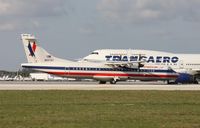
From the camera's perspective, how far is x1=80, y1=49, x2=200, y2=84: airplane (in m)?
85.4

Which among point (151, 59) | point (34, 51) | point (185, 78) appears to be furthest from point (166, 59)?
point (34, 51)

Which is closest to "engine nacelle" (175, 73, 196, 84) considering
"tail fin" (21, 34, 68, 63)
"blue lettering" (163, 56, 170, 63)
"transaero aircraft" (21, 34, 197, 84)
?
"transaero aircraft" (21, 34, 197, 84)

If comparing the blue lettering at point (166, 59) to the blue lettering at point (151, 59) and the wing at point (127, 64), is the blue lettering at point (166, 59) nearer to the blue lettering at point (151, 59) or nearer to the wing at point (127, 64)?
the blue lettering at point (151, 59)

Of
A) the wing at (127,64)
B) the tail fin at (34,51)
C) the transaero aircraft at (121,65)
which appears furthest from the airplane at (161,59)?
the tail fin at (34,51)

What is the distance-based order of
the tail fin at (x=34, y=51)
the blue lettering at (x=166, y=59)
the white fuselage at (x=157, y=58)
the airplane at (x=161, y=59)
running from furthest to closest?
the blue lettering at (x=166, y=59)
the white fuselage at (x=157, y=58)
the airplane at (x=161, y=59)
the tail fin at (x=34, y=51)

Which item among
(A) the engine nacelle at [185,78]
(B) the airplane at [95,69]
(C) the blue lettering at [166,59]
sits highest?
(C) the blue lettering at [166,59]

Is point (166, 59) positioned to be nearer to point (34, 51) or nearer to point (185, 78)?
point (185, 78)

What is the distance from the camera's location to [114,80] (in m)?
82.0

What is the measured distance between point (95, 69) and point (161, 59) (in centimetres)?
1412

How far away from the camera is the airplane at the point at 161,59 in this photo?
8544cm

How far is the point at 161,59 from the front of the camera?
294ft
